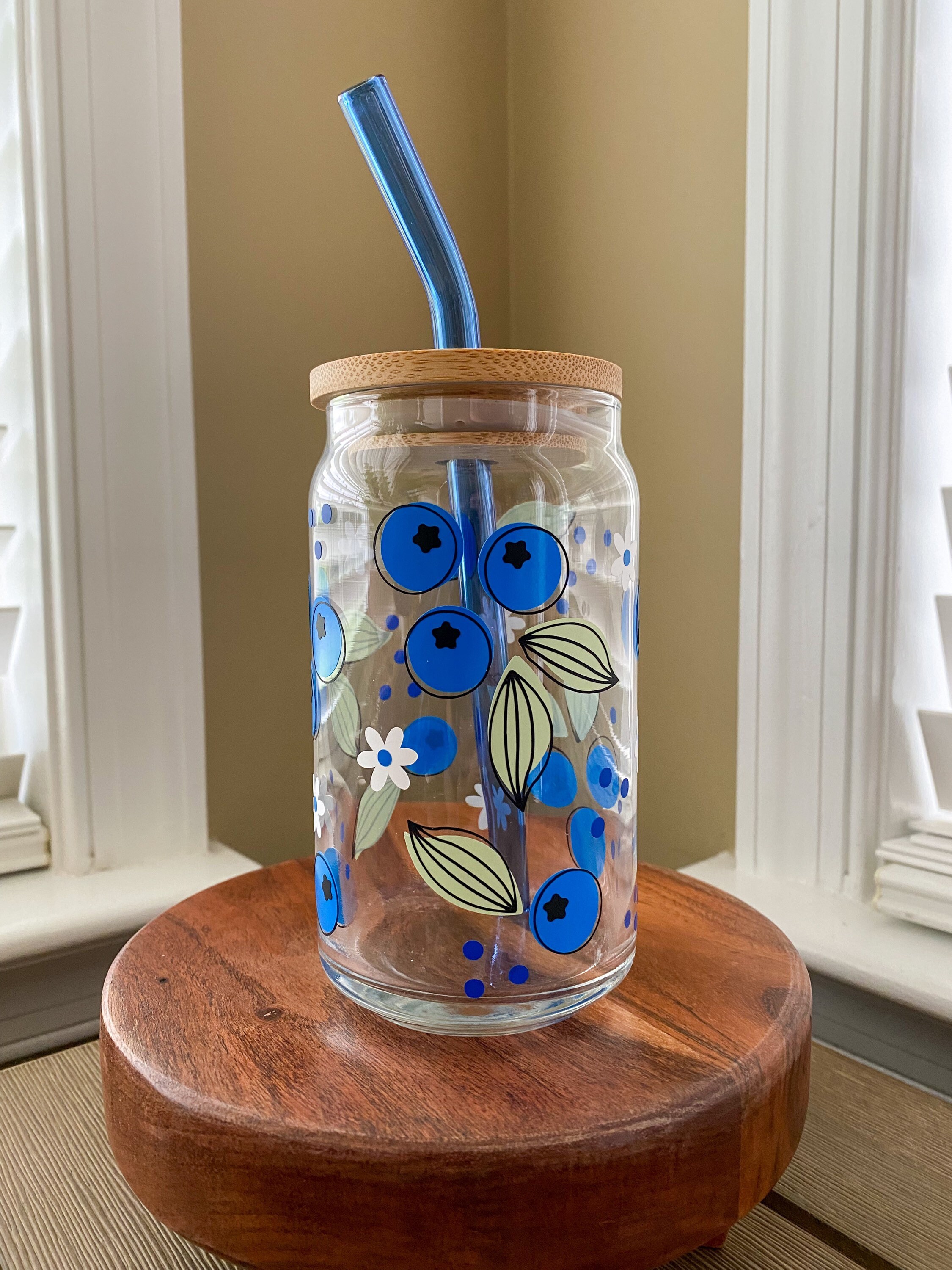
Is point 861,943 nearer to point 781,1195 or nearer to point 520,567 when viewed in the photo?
point 781,1195

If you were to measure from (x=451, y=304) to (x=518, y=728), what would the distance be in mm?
206

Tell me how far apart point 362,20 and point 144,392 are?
45cm

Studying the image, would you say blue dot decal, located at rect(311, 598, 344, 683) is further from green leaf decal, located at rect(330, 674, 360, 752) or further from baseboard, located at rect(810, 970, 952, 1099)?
baseboard, located at rect(810, 970, 952, 1099)

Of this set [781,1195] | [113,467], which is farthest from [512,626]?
[113,467]

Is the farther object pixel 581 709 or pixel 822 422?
pixel 822 422

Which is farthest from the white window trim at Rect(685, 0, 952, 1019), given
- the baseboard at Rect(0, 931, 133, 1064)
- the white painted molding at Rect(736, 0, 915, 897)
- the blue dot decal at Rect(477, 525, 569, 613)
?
the baseboard at Rect(0, 931, 133, 1064)

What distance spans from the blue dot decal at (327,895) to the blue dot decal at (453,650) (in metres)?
0.11

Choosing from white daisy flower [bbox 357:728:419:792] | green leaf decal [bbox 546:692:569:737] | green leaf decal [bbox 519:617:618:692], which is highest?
green leaf decal [bbox 519:617:618:692]

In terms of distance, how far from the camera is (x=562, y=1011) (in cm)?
43

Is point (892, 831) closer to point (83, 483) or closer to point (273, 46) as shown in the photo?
point (83, 483)

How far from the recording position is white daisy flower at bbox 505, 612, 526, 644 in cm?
42

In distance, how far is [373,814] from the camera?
44 centimetres

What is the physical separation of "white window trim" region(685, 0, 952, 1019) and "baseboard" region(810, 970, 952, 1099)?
24 millimetres

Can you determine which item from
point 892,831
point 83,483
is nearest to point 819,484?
point 892,831
